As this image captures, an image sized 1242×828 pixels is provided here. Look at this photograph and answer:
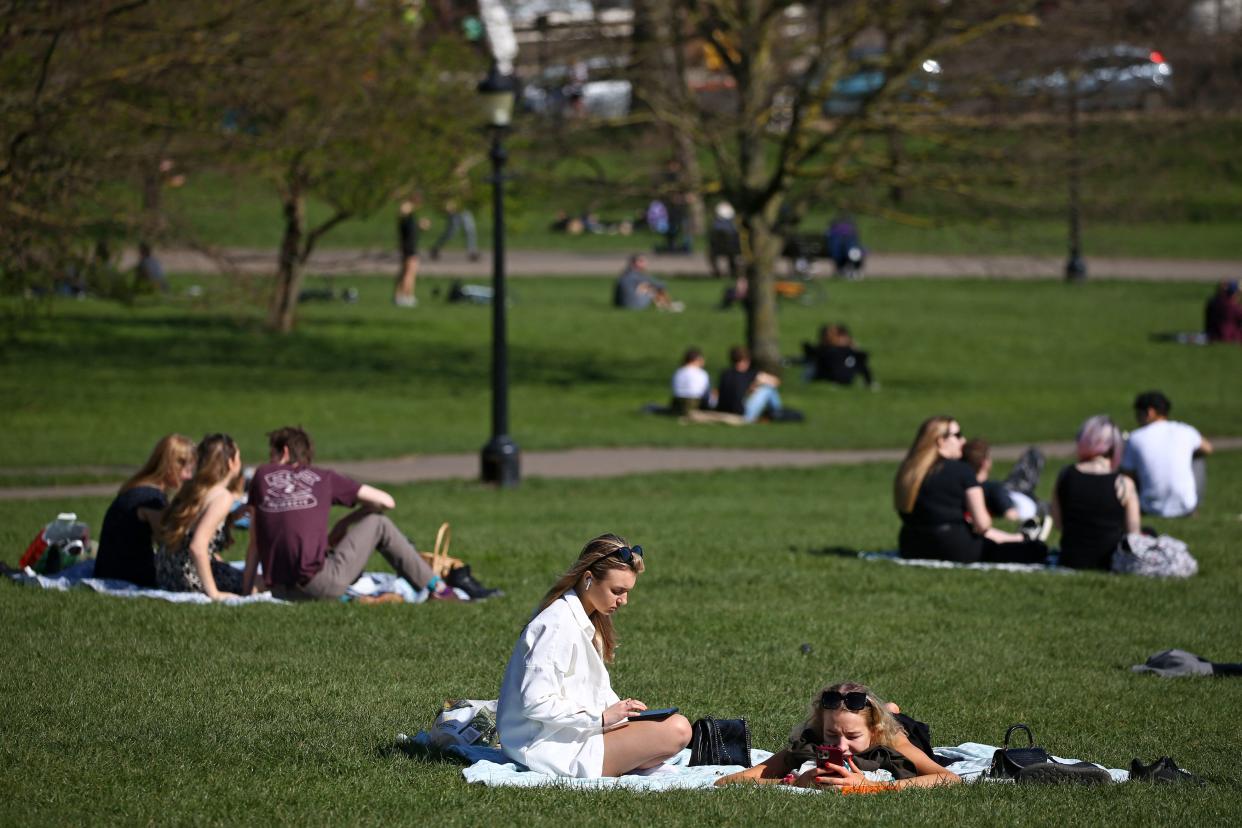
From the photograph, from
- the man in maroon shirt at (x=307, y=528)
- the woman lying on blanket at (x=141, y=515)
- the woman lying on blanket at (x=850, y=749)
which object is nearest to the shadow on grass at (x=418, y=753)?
the woman lying on blanket at (x=850, y=749)

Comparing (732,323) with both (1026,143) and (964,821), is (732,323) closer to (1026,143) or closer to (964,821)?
(1026,143)

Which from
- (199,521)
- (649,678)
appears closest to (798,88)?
(199,521)

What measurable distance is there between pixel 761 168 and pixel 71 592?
18370mm

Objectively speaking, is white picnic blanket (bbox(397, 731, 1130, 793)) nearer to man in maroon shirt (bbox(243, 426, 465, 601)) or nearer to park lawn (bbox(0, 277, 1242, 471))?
man in maroon shirt (bbox(243, 426, 465, 601))

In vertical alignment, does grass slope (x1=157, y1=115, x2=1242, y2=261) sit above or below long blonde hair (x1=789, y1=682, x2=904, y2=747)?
Answer: above

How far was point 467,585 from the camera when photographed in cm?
1145

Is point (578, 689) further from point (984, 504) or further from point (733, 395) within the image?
point (733, 395)

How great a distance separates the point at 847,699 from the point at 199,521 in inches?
204

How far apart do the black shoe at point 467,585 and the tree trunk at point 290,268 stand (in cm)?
1918

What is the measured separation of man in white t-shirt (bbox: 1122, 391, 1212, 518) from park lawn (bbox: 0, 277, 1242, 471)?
7037 mm

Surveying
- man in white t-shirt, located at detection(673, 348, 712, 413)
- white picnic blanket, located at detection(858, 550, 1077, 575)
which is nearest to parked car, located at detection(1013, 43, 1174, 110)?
man in white t-shirt, located at detection(673, 348, 712, 413)

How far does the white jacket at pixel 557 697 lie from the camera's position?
686 cm

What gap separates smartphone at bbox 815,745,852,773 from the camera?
23.0ft

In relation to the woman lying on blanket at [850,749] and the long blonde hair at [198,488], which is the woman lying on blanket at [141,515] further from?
the woman lying on blanket at [850,749]
